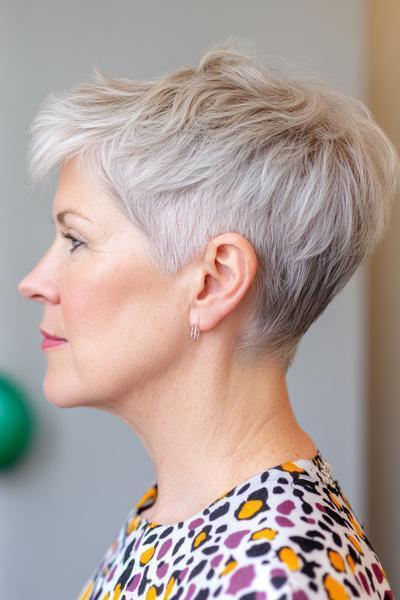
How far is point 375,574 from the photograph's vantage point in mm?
979

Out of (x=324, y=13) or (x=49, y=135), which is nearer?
(x=49, y=135)

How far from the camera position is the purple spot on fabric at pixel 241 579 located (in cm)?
82

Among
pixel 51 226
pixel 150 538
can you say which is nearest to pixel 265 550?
pixel 150 538

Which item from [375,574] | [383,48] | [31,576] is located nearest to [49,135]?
[375,574]

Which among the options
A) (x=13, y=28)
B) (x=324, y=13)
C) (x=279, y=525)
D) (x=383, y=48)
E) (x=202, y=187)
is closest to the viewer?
(x=279, y=525)

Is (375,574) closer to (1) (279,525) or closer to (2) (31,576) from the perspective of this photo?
(1) (279,525)

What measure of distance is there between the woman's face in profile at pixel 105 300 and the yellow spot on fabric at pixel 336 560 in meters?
0.33

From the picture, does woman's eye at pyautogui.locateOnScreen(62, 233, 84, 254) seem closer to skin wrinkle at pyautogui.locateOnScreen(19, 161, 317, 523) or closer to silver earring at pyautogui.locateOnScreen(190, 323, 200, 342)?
skin wrinkle at pyautogui.locateOnScreen(19, 161, 317, 523)

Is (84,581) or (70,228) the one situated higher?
(70,228)

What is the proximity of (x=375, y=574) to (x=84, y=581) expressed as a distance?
1.44 meters

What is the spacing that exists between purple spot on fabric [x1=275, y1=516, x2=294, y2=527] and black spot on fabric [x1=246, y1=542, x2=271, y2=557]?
0.13 ft

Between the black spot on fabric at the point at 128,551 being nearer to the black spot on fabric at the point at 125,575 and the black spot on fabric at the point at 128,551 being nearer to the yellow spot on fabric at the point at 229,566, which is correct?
the black spot on fabric at the point at 125,575

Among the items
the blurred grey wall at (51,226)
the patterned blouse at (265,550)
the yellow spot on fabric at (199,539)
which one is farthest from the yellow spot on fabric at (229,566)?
the blurred grey wall at (51,226)

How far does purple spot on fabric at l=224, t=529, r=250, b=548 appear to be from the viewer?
2.94ft
